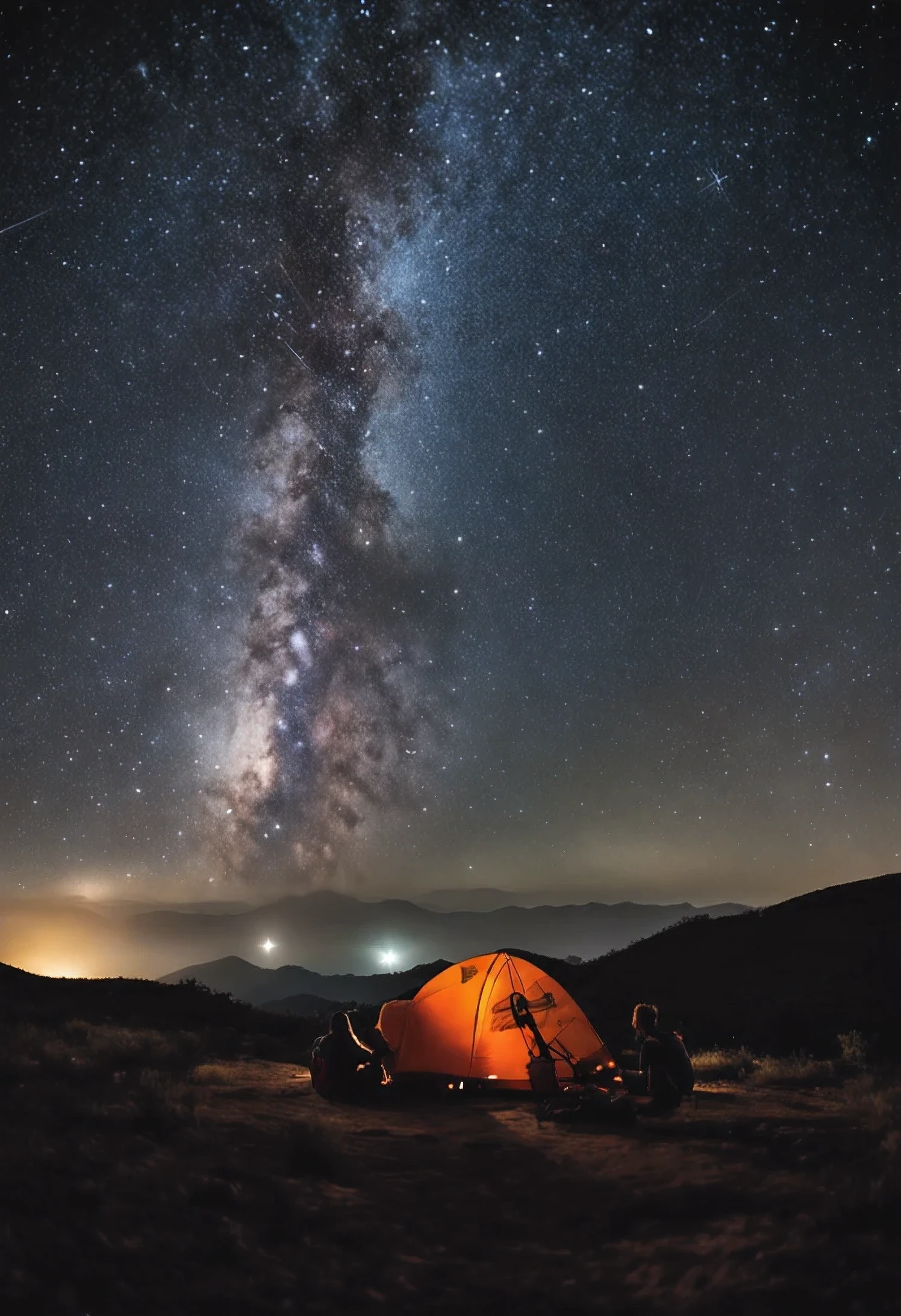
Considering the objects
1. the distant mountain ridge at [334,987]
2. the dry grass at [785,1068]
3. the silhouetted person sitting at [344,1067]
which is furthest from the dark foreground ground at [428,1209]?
the distant mountain ridge at [334,987]

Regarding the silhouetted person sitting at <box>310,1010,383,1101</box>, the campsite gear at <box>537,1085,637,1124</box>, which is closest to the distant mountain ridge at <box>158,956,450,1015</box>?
the silhouetted person sitting at <box>310,1010,383,1101</box>

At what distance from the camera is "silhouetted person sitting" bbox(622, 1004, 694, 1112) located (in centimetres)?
1045

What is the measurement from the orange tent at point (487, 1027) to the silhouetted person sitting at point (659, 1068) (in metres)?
1.90

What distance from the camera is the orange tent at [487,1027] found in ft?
42.7

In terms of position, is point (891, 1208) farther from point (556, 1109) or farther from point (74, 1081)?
point (74, 1081)

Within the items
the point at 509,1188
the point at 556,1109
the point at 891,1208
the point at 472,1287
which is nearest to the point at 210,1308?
the point at 472,1287

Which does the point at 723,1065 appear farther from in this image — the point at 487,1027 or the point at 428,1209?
the point at 428,1209

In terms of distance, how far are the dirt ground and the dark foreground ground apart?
0.07 ft

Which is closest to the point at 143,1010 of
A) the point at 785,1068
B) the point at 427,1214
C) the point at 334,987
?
the point at 785,1068

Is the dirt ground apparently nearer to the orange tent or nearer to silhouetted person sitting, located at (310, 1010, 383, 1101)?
silhouetted person sitting, located at (310, 1010, 383, 1101)

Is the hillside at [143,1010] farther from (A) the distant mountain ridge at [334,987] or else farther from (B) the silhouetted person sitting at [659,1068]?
(B) the silhouetted person sitting at [659,1068]

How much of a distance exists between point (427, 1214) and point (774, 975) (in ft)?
65.7

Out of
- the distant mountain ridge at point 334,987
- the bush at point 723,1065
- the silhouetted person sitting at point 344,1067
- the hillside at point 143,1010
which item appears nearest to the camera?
the silhouetted person sitting at point 344,1067

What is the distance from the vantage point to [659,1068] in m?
10.6
